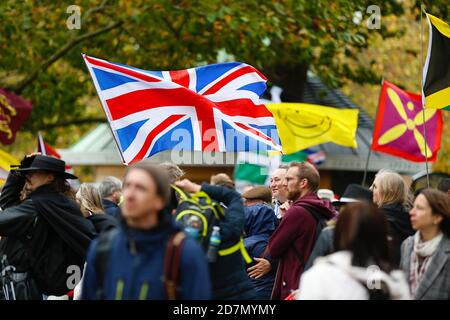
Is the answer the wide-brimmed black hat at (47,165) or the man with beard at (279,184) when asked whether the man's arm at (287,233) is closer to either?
the man with beard at (279,184)

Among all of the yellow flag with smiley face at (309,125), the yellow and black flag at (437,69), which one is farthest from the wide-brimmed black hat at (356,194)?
the yellow flag with smiley face at (309,125)

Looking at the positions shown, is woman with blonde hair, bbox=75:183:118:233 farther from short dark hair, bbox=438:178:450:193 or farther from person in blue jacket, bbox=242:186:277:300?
short dark hair, bbox=438:178:450:193

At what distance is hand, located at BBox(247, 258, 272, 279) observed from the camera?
8.35 m

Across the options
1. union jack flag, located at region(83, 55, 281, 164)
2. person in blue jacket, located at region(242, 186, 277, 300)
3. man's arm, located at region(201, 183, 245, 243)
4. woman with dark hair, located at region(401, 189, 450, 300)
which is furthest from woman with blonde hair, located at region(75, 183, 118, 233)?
woman with dark hair, located at region(401, 189, 450, 300)

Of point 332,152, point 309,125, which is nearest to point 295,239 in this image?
point 309,125

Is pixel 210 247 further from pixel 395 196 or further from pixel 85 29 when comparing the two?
pixel 85 29

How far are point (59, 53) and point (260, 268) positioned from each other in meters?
9.27

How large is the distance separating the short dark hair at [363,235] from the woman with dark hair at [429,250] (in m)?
1.03

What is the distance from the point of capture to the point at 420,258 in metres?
6.62

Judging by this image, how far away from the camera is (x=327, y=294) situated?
5.19 metres

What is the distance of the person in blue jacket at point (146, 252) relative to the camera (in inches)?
196

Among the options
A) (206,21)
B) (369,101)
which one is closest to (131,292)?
(206,21)

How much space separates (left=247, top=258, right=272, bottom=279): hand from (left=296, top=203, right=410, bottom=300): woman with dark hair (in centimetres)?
280
